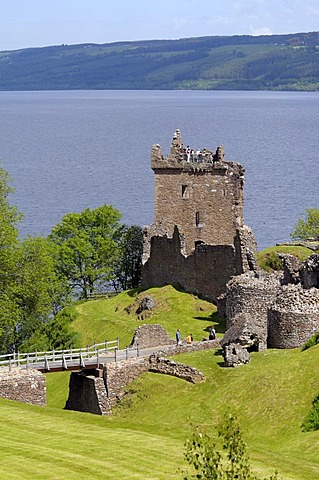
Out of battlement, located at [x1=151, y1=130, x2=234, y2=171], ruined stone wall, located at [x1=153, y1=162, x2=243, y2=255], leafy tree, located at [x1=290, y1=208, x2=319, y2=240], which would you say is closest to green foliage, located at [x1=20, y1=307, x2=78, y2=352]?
ruined stone wall, located at [x1=153, y1=162, x2=243, y2=255]

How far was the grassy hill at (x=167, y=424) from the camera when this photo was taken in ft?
95.7

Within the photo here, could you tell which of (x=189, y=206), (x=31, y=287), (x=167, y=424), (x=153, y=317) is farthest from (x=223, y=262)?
(x=167, y=424)

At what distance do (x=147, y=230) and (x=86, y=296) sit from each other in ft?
38.4

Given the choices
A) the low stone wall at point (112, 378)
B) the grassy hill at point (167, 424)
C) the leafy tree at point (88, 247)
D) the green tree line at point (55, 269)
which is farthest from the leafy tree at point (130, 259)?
the low stone wall at point (112, 378)

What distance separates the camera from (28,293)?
58.8m

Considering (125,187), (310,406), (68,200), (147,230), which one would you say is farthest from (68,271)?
(125,187)

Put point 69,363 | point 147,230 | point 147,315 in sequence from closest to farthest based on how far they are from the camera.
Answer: point 69,363, point 147,315, point 147,230

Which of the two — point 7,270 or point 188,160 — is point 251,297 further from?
point 188,160

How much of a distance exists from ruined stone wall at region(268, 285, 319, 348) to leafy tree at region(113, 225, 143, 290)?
3456cm

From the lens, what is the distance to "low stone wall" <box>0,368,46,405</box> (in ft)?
143

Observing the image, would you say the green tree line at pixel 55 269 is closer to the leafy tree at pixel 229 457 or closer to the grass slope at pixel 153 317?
the grass slope at pixel 153 317

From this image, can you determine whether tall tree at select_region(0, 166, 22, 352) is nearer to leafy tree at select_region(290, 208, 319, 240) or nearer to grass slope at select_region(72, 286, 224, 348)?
grass slope at select_region(72, 286, 224, 348)

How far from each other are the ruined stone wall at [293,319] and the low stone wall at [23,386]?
10101 mm

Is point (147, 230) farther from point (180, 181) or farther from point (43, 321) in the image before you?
point (43, 321)
